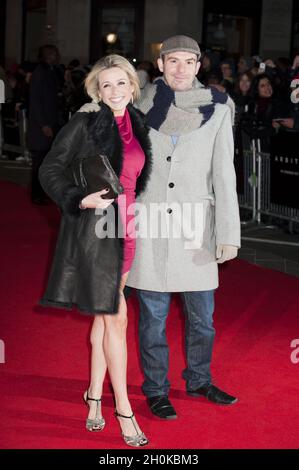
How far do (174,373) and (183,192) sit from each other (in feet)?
4.58

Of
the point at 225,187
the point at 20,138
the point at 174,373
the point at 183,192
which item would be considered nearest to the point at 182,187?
the point at 183,192

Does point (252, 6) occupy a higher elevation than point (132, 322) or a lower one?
higher

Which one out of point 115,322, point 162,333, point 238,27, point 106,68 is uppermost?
point 238,27

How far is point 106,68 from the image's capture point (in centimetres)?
421

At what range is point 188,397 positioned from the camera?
5094mm

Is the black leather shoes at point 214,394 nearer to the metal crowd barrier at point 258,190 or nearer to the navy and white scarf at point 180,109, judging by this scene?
the navy and white scarf at point 180,109

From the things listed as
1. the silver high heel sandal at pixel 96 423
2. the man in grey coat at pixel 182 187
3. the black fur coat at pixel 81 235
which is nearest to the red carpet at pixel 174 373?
the silver high heel sandal at pixel 96 423

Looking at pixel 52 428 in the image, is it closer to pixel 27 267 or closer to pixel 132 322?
pixel 132 322

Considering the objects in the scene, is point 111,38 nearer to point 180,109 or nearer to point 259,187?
point 259,187

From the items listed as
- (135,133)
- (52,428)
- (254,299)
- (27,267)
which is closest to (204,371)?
(52,428)

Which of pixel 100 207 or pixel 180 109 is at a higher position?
pixel 180 109

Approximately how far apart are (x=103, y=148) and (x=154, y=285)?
2.99 ft

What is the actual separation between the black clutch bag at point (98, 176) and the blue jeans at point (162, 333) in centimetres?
89

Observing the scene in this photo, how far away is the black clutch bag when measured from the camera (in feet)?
13.2
